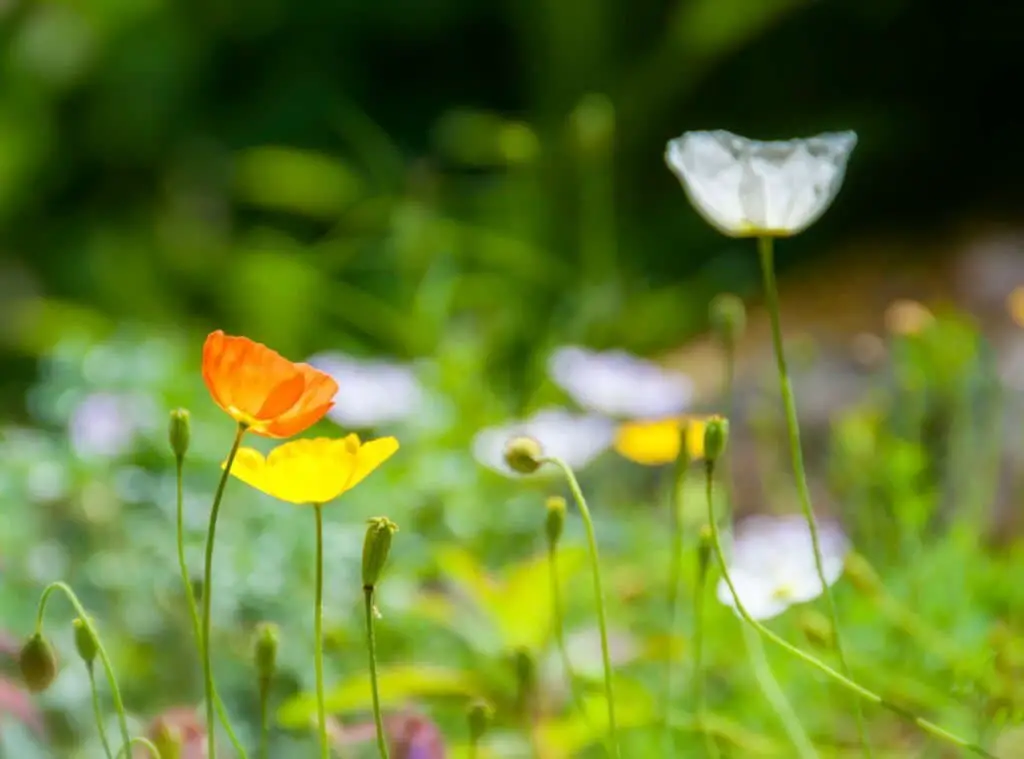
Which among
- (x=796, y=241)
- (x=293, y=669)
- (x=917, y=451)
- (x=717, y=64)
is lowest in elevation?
(x=293, y=669)

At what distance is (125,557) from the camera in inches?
30.5

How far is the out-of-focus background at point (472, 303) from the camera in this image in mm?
722

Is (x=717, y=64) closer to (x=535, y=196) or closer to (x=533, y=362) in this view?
(x=535, y=196)

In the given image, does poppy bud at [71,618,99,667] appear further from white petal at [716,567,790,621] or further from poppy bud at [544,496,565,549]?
white petal at [716,567,790,621]

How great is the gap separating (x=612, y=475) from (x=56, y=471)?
1.49 feet

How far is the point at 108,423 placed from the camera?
0.88 meters

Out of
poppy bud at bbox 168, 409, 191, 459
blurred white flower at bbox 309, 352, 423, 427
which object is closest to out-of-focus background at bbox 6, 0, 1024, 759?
blurred white flower at bbox 309, 352, 423, 427

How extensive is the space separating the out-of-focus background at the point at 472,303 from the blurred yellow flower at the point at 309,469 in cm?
26

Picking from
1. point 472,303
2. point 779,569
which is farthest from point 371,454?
point 472,303

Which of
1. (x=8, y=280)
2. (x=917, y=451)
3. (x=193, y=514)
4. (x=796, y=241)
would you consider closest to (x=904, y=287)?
(x=796, y=241)

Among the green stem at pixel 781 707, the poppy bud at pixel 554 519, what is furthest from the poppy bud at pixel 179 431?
the green stem at pixel 781 707

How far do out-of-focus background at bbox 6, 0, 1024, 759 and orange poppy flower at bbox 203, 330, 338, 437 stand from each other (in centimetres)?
28

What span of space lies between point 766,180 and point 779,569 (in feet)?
0.90

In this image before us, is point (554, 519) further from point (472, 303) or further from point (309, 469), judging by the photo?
point (472, 303)
